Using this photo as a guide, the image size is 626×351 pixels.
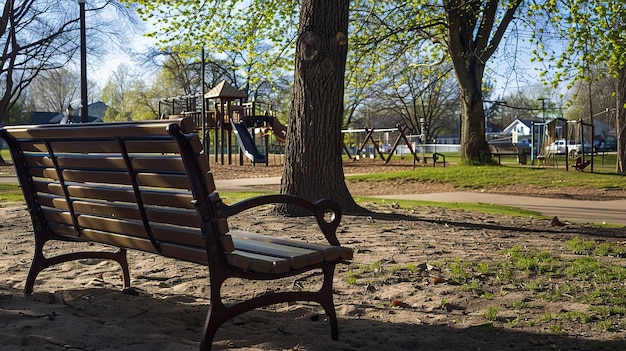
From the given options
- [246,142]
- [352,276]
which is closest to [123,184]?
[352,276]

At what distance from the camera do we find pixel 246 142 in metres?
29.6

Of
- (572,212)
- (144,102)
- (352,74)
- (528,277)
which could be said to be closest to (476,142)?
(352,74)

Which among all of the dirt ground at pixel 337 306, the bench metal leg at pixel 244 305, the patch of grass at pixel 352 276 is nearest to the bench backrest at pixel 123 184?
the bench metal leg at pixel 244 305

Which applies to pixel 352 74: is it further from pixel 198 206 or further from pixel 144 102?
pixel 144 102

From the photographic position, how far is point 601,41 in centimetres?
1279

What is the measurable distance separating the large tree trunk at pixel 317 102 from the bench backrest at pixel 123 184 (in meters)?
3.95

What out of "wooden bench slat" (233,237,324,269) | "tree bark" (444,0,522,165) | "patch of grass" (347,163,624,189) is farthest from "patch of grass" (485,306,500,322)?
"tree bark" (444,0,522,165)

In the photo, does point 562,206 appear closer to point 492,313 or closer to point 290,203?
point 492,313

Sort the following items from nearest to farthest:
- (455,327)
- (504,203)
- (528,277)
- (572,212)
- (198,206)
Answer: (198,206) → (455,327) → (528,277) → (572,212) → (504,203)

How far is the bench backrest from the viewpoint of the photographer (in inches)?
117

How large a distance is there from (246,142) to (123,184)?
85.8 ft

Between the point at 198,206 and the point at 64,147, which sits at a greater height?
the point at 64,147

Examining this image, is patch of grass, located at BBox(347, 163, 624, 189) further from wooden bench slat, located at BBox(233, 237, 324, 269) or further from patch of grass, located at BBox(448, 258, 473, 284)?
wooden bench slat, located at BBox(233, 237, 324, 269)

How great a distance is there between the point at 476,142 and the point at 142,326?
18363 mm
